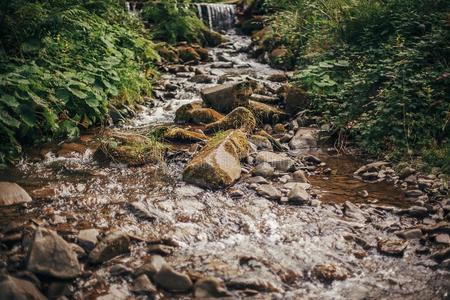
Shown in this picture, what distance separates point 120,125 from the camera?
7348 mm

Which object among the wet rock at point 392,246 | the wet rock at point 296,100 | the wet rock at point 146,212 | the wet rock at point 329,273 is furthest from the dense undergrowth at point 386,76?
the wet rock at point 146,212

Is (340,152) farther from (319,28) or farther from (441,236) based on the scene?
(319,28)

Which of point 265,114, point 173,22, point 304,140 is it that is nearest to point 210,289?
point 304,140

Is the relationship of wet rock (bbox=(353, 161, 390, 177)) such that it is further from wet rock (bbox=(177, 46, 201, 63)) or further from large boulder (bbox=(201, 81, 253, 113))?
wet rock (bbox=(177, 46, 201, 63))

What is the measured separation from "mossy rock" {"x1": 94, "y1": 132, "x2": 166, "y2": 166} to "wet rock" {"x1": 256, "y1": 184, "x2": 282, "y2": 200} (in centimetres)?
155

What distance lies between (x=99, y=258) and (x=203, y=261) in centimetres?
86

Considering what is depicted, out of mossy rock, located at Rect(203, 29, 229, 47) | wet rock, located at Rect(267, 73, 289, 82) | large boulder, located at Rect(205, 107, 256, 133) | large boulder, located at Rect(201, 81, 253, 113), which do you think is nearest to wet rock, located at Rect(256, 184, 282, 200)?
large boulder, located at Rect(205, 107, 256, 133)

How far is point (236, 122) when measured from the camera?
7.08 meters

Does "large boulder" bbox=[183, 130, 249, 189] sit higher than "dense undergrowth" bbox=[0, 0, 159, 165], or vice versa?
"dense undergrowth" bbox=[0, 0, 159, 165]

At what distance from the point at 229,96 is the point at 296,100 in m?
1.24

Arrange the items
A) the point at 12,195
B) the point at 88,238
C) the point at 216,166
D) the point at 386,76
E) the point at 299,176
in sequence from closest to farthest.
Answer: the point at 88,238 < the point at 12,195 < the point at 216,166 < the point at 299,176 < the point at 386,76

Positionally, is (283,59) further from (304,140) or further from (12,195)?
(12,195)

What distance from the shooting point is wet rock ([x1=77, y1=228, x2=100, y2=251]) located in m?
3.68

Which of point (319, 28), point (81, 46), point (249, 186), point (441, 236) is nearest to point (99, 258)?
point (249, 186)
